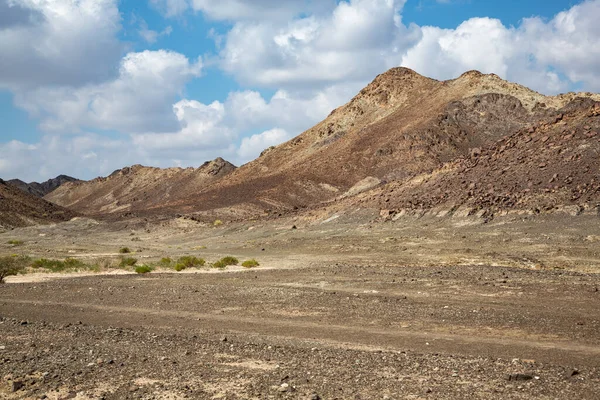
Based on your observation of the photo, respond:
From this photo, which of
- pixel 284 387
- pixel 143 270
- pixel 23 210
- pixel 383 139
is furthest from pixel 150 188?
pixel 284 387

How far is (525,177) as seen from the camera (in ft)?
144

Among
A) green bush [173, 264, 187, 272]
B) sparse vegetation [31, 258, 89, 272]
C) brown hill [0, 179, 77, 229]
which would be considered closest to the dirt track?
green bush [173, 264, 187, 272]

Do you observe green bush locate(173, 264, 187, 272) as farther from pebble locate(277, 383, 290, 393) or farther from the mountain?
the mountain

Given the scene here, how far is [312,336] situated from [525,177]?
34897 millimetres

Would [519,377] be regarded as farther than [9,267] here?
No

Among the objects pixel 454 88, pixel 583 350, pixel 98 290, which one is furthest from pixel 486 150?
pixel 454 88

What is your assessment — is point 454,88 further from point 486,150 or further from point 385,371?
point 385,371

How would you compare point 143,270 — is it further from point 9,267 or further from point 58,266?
point 9,267

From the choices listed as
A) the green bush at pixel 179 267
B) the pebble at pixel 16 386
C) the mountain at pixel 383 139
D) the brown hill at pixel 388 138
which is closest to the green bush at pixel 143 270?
the green bush at pixel 179 267

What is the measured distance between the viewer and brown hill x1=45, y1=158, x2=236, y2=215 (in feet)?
520

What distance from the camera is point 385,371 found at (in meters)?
9.56

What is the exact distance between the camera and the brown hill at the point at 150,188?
158375 millimetres

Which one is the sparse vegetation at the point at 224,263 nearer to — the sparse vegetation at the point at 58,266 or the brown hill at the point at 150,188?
the sparse vegetation at the point at 58,266

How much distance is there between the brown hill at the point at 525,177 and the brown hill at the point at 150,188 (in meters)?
97.2
